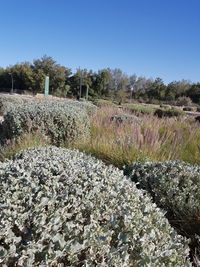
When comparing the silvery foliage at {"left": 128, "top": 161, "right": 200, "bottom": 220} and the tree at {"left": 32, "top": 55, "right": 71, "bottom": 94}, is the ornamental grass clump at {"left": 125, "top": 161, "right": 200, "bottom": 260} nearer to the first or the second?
the silvery foliage at {"left": 128, "top": 161, "right": 200, "bottom": 220}

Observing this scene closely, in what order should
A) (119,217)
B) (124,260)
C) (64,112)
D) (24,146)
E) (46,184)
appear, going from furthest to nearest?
(64,112), (24,146), (46,184), (119,217), (124,260)

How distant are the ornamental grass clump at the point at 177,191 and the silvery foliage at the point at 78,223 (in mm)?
605

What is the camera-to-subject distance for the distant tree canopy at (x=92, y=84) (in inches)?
2026

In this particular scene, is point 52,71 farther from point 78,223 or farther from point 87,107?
point 78,223

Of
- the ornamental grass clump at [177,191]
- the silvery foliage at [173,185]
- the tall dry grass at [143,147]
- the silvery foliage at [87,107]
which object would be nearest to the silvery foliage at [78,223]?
the ornamental grass clump at [177,191]

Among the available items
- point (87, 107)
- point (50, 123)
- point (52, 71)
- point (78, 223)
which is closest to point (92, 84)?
point (52, 71)

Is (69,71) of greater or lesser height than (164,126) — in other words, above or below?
above

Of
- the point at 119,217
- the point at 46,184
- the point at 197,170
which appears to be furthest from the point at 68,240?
the point at 197,170

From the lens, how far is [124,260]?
1.35 meters

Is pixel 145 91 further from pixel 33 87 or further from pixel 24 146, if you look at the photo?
pixel 24 146

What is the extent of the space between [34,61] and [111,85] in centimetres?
1672

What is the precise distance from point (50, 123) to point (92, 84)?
51700 millimetres

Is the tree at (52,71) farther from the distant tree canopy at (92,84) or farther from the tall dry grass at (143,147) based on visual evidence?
A: the tall dry grass at (143,147)

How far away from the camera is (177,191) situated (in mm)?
2762
